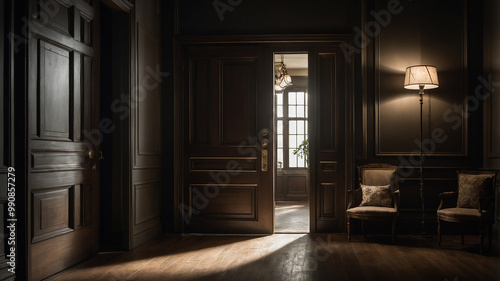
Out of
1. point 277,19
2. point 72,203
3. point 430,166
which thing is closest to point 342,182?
point 430,166

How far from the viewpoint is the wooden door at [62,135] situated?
133 inches

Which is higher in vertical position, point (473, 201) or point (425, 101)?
point (425, 101)

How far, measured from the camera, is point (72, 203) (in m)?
3.96

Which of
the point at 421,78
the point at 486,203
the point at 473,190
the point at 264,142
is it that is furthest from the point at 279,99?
the point at 486,203

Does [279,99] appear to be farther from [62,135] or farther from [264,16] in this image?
[62,135]

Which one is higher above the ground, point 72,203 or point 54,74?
point 54,74

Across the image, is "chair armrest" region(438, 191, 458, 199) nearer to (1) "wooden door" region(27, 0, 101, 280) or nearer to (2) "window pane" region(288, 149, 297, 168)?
(1) "wooden door" region(27, 0, 101, 280)

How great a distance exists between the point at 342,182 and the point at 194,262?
2.31m

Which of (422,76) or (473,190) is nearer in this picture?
(473,190)

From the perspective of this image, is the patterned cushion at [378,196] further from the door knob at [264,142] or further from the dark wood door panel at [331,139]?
the door knob at [264,142]

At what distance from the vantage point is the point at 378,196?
5.26 meters

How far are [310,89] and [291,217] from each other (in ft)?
7.86

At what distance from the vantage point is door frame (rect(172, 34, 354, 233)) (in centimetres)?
567

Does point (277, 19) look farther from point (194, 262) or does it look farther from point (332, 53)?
point (194, 262)
